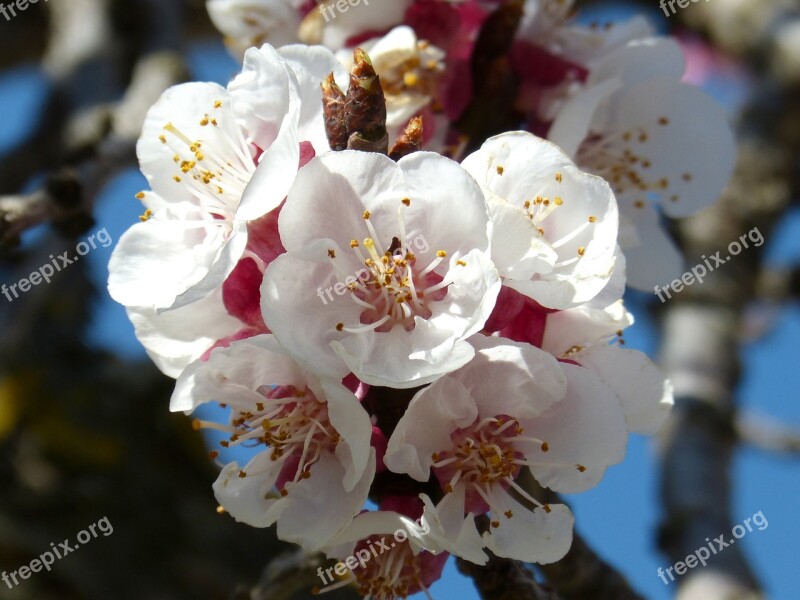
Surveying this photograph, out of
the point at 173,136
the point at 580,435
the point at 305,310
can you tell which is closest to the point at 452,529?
the point at 580,435

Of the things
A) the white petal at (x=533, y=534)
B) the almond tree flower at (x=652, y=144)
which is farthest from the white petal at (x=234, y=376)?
the almond tree flower at (x=652, y=144)

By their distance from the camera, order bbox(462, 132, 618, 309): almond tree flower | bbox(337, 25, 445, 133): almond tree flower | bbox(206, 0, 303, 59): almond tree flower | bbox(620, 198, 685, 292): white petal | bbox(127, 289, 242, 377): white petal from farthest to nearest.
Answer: bbox(206, 0, 303, 59): almond tree flower < bbox(620, 198, 685, 292): white petal < bbox(337, 25, 445, 133): almond tree flower < bbox(127, 289, 242, 377): white petal < bbox(462, 132, 618, 309): almond tree flower

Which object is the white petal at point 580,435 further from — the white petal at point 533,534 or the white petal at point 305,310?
the white petal at point 305,310

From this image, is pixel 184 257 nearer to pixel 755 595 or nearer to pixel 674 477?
pixel 755 595

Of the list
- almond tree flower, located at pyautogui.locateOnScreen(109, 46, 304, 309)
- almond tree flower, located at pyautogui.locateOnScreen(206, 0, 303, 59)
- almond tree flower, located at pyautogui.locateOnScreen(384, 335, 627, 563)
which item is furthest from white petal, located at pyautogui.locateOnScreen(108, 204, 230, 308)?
almond tree flower, located at pyautogui.locateOnScreen(206, 0, 303, 59)

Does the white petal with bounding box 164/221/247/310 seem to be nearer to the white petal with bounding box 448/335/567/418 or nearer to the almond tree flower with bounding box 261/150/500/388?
the almond tree flower with bounding box 261/150/500/388

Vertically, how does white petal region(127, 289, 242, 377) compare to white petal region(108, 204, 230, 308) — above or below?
below
